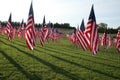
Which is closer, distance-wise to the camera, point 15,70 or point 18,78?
point 18,78

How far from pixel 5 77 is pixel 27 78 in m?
1.41

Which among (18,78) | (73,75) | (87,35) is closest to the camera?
(18,78)

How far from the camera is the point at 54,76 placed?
16047 millimetres

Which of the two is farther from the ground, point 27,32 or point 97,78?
point 27,32

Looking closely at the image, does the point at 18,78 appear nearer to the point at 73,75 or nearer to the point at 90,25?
the point at 73,75

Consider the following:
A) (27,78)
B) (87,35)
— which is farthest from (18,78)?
(87,35)

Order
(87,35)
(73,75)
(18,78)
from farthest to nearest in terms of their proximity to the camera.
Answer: (73,75)
(87,35)
(18,78)

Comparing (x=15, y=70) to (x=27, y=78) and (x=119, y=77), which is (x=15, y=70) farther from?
(x=119, y=77)

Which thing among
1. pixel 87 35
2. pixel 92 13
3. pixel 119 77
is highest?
pixel 92 13

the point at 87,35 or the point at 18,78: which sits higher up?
the point at 87,35

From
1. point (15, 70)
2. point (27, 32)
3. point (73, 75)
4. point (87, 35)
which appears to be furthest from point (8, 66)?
point (87, 35)

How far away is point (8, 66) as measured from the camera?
60.7 feet

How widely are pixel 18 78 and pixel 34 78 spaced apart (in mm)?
1030

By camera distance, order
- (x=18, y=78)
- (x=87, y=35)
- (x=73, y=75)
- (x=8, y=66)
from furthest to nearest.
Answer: (x=8, y=66), (x=73, y=75), (x=87, y=35), (x=18, y=78)
